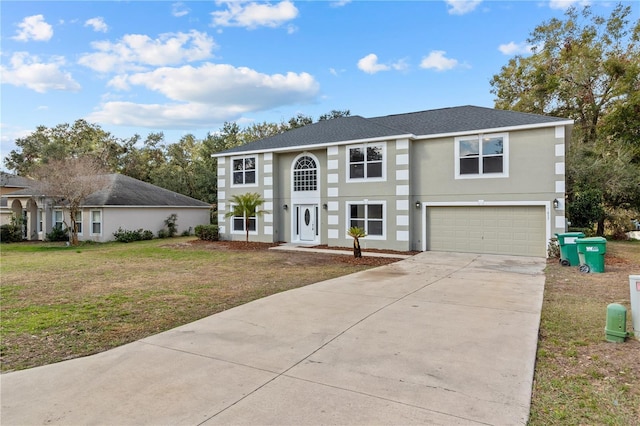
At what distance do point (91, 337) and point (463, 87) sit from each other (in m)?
20.5

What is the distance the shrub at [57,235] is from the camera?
72.0ft

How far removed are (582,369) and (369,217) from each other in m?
12.0

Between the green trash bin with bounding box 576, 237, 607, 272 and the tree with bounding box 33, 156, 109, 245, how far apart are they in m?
22.3

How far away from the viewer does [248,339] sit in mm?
4809

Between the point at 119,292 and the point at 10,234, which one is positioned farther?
the point at 10,234

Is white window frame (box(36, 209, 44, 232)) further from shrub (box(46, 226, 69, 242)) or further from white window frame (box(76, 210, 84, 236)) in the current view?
white window frame (box(76, 210, 84, 236))

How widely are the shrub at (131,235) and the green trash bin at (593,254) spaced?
22033 mm

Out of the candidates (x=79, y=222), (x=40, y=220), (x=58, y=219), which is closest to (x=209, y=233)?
(x=79, y=222)

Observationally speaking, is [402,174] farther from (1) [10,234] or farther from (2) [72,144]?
(2) [72,144]

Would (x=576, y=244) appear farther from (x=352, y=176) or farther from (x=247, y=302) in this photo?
(x=247, y=302)

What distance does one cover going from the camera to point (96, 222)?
70.5ft

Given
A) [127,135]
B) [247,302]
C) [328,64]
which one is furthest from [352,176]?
[127,135]

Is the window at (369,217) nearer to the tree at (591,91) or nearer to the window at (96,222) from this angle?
the tree at (591,91)

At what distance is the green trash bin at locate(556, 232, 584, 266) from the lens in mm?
10742
